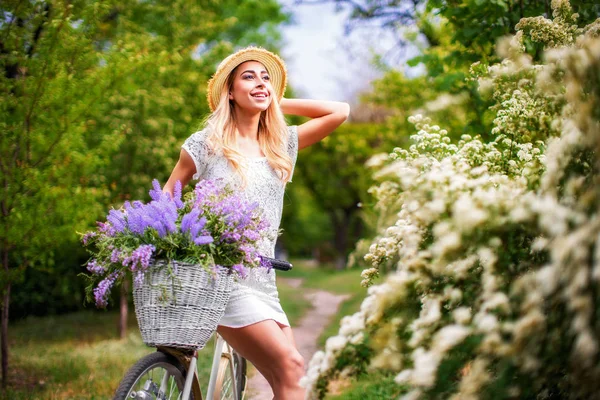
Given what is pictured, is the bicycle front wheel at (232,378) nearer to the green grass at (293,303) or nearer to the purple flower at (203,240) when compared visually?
the purple flower at (203,240)

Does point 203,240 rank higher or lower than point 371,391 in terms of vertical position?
higher

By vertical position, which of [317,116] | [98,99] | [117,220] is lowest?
[117,220]

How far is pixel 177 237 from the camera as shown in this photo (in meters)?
2.65

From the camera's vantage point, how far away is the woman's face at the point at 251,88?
3.72 meters

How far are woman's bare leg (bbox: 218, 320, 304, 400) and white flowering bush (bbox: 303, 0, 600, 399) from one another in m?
0.70

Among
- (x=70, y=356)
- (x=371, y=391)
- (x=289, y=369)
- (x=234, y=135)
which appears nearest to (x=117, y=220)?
(x=289, y=369)

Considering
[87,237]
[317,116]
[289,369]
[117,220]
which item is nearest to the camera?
[117,220]

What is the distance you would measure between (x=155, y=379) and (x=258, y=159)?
51.5 inches

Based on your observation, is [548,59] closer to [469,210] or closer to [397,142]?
[469,210]

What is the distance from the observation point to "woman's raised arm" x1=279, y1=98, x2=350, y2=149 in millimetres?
3918

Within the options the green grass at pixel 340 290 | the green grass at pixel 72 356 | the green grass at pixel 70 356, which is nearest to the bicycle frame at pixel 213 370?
the green grass at pixel 72 356

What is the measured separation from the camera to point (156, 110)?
31.9 feet

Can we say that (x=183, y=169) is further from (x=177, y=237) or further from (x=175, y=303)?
(x=175, y=303)

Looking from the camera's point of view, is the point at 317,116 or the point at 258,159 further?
the point at 317,116
